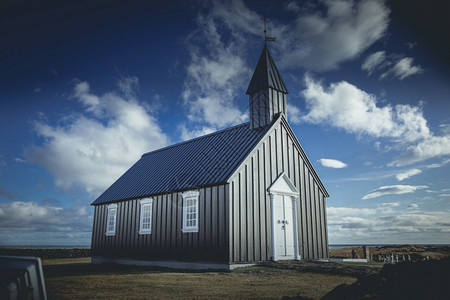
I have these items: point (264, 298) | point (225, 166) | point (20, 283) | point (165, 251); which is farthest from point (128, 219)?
point (20, 283)

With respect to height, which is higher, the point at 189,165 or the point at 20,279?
the point at 189,165

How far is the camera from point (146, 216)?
16391 mm

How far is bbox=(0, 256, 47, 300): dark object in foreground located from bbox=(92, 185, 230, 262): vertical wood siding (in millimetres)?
8287

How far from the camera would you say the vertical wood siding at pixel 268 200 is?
12.2 meters

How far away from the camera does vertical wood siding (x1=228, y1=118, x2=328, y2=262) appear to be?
12.2 meters

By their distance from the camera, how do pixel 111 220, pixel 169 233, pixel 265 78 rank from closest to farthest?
1. pixel 169 233
2. pixel 265 78
3. pixel 111 220

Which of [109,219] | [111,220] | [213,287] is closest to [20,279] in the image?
[213,287]

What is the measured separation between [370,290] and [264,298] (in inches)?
85.2

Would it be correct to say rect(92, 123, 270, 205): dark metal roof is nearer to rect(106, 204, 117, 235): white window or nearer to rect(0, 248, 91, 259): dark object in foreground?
rect(106, 204, 117, 235): white window

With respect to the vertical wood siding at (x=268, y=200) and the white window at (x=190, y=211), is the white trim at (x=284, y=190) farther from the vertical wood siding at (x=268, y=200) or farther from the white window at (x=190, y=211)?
the white window at (x=190, y=211)

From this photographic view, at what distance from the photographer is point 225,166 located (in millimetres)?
13484

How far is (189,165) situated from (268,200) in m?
4.76

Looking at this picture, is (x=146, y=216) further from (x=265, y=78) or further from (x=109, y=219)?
(x=265, y=78)

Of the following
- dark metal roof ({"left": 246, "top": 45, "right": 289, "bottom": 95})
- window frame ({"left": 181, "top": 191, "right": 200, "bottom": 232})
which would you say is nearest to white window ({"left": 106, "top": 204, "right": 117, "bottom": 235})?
window frame ({"left": 181, "top": 191, "right": 200, "bottom": 232})
